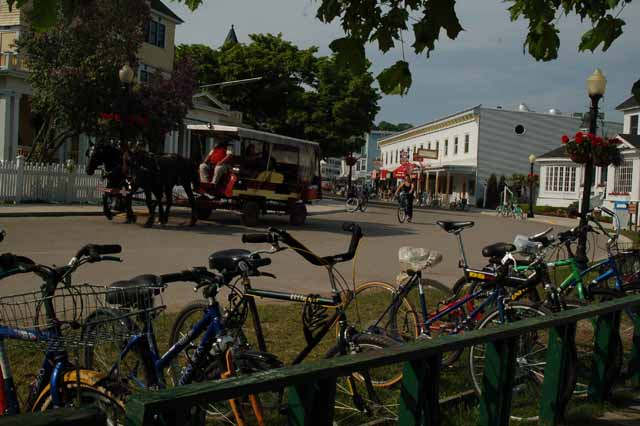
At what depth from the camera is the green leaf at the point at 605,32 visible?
16.8 feet

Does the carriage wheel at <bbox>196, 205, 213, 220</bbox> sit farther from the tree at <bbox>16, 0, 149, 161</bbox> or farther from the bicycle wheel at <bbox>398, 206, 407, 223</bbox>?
the bicycle wheel at <bbox>398, 206, 407, 223</bbox>

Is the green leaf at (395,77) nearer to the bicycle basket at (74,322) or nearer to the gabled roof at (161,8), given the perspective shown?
the bicycle basket at (74,322)

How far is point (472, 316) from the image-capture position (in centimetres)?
577

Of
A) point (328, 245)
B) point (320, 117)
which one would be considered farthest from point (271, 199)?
point (320, 117)

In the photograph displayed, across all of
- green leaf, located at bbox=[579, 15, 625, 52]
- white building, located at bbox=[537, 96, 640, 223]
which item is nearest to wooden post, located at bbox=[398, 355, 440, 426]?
green leaf, located at bbox=[579, 15, 625, 52]

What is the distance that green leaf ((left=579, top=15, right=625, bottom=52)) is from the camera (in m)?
5.11

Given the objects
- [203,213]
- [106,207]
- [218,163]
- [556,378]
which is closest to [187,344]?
[556,378]

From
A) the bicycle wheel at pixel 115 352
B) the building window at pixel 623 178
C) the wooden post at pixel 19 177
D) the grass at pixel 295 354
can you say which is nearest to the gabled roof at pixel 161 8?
the wooden post at pixel 19 177

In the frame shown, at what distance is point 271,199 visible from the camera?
65.6 ft

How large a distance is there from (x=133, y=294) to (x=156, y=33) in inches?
1384

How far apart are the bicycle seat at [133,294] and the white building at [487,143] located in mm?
50698

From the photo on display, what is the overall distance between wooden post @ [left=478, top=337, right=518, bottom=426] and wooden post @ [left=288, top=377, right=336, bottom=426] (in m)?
1.43

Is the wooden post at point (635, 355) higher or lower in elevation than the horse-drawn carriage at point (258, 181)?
lower

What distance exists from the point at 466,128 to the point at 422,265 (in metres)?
53.6
